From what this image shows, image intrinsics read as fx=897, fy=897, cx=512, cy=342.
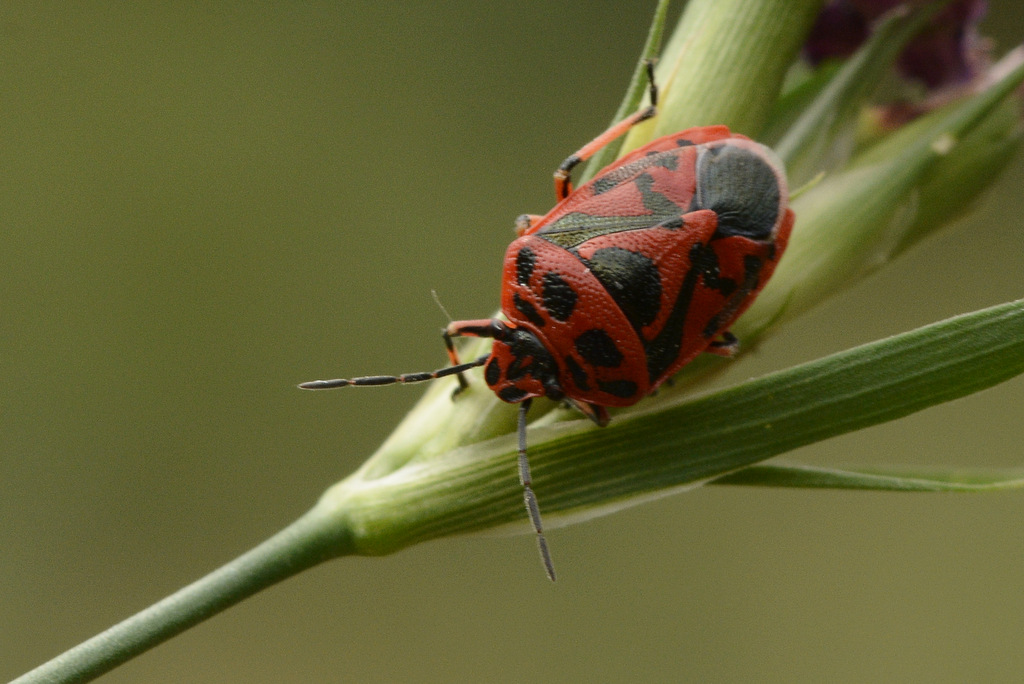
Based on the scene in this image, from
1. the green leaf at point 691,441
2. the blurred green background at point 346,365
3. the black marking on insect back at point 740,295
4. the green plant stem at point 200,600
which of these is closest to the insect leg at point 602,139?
the black marking on insect back at point 740,295

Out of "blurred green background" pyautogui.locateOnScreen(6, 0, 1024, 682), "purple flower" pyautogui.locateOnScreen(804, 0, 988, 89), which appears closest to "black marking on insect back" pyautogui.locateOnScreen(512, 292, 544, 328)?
"purple flower" pyautogui.locateOnScreen(804, 0, 988, 89)

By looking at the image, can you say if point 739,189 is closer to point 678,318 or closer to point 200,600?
point 678,318

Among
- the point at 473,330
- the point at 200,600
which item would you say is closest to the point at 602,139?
the point at 473,330

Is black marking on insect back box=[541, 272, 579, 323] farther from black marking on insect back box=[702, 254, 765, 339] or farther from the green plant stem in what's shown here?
the green plant stem

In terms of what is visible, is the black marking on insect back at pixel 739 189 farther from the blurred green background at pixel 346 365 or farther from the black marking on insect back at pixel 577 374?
the blurred green background at pixel 346 365

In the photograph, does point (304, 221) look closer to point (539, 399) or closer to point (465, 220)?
point (465, 220)

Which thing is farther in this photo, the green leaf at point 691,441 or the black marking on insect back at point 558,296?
the black marking on insect back at point 558,296
